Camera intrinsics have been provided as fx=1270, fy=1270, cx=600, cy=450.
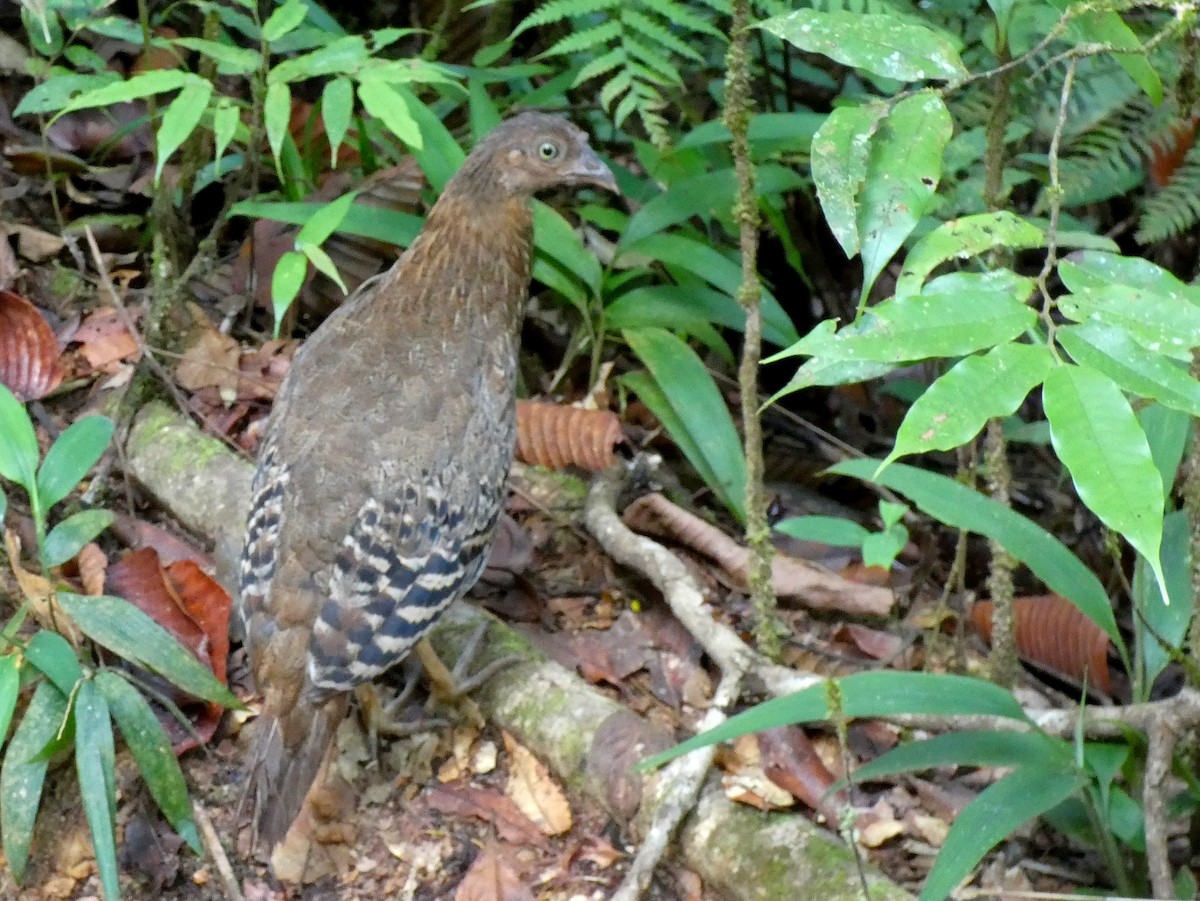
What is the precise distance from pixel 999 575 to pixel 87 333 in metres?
3.35

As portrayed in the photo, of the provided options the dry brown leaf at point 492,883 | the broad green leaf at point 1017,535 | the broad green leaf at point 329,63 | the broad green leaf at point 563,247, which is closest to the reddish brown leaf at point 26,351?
the broad green leaf at point 329,63

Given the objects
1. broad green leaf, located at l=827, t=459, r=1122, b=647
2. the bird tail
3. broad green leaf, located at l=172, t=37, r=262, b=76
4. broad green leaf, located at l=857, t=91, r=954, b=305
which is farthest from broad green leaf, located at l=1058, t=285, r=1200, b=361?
broad green leaf, located at l=172, t=37, r=262, b=76

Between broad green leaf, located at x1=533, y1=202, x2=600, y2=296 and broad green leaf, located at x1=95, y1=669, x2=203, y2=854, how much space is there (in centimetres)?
227

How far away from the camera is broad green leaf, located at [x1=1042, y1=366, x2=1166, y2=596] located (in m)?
1.47

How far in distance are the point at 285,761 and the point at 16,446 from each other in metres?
1.11

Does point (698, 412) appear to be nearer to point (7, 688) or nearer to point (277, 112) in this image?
point (277, 112)

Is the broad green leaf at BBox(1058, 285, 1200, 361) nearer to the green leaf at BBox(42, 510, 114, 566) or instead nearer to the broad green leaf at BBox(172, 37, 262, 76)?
the green leaf at BBox(42, 510, 114, 566)

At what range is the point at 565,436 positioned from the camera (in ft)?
14.6

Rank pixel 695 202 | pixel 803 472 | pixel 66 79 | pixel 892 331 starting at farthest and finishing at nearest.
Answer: pixel 803 472
pixel 695 202
pixel 66 79
pixel 892 331

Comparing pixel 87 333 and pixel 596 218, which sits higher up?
pixel 596 218

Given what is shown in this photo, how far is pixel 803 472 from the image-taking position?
516 cm

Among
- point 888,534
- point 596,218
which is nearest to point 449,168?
point 596,218

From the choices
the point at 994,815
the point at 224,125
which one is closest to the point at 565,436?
the point at 224,125

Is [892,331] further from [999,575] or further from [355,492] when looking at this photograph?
[355,492]
